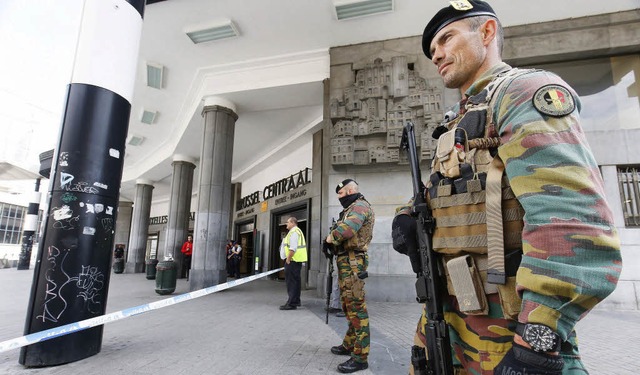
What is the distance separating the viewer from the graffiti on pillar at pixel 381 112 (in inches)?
294

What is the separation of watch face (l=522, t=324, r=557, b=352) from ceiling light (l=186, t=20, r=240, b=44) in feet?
28.4

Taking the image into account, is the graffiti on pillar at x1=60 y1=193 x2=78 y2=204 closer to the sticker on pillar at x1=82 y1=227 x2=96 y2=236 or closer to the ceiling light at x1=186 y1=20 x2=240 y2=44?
the sticker on pillar at x1=82 y1=227 x2=96 y2=236

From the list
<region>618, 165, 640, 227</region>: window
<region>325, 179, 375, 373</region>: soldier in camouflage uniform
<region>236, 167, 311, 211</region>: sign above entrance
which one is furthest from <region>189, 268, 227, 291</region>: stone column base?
<region>618, 165, 640, 227</region>: window

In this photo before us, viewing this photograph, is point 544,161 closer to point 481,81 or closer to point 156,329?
point 481,81

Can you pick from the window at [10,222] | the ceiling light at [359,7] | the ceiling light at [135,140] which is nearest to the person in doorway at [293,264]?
the ceiling light at [359,7]

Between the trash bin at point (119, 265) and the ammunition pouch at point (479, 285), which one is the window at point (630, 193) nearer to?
the ammunition pouch at point (479, 285)

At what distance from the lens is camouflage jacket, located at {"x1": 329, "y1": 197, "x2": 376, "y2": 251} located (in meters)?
3.71

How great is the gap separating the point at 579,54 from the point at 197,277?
10.9 metres

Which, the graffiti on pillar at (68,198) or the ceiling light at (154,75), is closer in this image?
the graffiti on pillar at (68,198)

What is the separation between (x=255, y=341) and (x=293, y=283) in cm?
238

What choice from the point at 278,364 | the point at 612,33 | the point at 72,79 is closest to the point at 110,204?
the point at 72,79

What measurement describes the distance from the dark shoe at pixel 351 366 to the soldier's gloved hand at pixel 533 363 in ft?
8.33

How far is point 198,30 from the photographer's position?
808 cm

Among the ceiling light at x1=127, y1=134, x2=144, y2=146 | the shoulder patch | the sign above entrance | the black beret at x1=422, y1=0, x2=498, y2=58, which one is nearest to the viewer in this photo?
the shoulder patch
